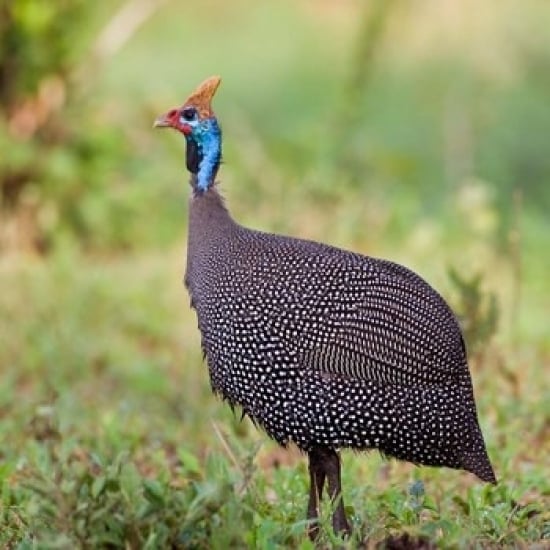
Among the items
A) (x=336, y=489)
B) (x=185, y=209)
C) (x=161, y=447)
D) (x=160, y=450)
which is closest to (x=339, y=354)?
(x=336, y=489)

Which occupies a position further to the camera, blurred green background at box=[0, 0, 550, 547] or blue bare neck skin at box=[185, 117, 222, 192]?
blurred green background at box=[0, 0, 550, 547]

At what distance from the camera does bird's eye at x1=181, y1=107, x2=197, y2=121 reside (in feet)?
16.6

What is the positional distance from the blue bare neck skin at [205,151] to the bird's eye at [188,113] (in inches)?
1.4

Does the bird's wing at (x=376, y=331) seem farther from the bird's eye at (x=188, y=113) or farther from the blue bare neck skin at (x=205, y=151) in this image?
the bird's eye at (x=188, y=113)

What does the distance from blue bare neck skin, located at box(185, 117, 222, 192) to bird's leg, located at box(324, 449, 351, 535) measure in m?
1.02

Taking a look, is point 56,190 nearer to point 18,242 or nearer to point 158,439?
point 18,242

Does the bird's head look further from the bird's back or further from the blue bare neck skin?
the bird's back

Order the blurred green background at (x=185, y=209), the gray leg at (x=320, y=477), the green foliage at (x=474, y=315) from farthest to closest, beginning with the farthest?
the blurred green background at (x=185, y=209) → the green foliage at (x=474, y=315) → the gray leg at (x=320, y=477)

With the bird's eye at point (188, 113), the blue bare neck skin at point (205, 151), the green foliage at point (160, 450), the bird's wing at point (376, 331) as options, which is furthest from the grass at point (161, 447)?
the bird's eye at point (188, 113)

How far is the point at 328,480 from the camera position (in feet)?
15.2

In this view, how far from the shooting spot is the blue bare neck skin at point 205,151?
5062 millimetres

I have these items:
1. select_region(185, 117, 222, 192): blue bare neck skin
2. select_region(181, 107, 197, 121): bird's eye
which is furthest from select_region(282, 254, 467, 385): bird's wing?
select_region(181, 107, 197, 121): bird's eye

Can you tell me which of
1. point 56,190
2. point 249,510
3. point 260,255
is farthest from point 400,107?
point 249,510

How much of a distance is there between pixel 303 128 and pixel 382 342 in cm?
705
